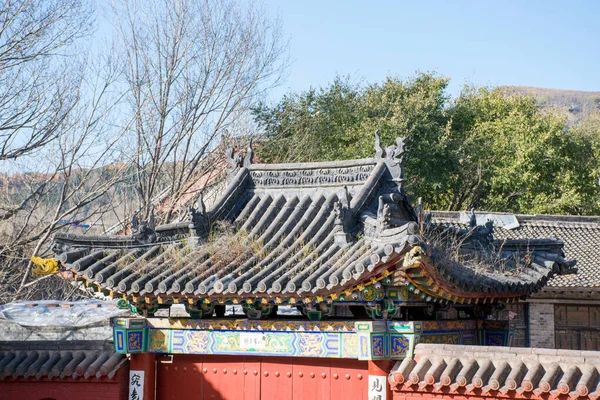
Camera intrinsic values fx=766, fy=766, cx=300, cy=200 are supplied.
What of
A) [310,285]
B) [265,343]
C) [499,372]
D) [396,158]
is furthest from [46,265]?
[499,372]

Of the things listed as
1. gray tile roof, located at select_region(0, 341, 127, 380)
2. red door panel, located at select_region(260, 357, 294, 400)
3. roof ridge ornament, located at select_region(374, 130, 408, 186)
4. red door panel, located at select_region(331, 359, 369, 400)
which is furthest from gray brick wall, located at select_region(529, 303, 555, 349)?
gray tile roof, located at select_region(0, 341, 127, 380)

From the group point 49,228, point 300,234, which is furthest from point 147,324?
point 49,228

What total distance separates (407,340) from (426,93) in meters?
25.1

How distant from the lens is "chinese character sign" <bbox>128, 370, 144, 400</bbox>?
10680 millimetres

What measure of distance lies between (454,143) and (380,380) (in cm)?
2410

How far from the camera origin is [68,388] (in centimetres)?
1081

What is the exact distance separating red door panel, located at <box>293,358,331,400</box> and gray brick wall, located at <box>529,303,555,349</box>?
1396 cm

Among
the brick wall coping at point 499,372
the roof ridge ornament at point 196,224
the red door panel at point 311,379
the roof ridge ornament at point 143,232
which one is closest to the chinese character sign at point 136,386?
the roof ridge ornament at point 143,232

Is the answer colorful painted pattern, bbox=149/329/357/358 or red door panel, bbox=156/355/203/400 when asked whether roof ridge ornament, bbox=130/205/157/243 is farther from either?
red door panel, bbox=156/355/203/400

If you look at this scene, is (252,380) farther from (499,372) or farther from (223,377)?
(499,372)

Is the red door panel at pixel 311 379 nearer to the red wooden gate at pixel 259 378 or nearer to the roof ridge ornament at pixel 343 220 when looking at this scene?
the red wooden gate at pixel 259 378

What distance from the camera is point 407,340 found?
31.2ft

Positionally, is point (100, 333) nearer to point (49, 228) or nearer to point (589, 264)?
point (49, 228)

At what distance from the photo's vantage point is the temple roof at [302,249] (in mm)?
8984
